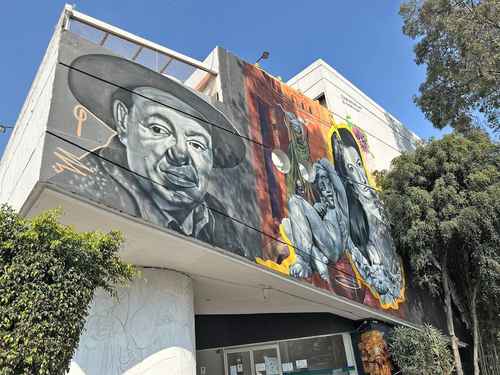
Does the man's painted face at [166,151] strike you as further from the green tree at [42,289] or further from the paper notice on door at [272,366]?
the paper notice on door at [272,366]

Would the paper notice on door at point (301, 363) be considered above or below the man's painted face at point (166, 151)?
below

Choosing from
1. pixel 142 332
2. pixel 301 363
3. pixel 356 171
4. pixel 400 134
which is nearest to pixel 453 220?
pixel 356 171

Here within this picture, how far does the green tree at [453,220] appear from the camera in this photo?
1220 cm

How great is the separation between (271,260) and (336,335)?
13.4 ft

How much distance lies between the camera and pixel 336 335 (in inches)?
443

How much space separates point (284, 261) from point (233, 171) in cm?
211

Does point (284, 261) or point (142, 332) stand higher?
point (284, 261)

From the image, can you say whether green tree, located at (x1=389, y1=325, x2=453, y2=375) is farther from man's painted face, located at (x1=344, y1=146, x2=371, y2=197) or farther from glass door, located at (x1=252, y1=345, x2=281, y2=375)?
man's painted face, located at (x1=344, y1=146, x2=371, y2=197)

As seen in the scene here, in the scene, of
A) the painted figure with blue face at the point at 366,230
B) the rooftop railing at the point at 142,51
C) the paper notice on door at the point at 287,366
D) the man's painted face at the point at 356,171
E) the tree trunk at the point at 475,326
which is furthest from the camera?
the man's painted face at the point at 356,171

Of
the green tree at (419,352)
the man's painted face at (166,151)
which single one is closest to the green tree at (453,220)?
the green tree at (419,352)

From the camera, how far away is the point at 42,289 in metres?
3.82

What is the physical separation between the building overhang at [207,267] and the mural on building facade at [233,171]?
17 centimetres

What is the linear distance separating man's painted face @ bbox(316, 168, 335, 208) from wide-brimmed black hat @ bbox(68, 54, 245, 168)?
2912mm

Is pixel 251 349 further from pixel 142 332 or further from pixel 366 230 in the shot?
pixel 366 230
